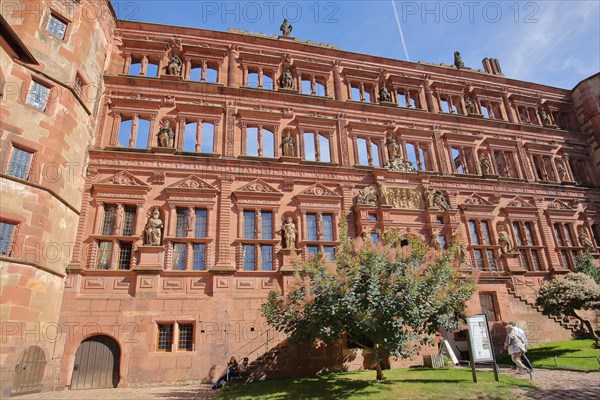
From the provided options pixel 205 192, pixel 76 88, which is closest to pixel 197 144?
pixel 205 192

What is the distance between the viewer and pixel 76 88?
19984mm

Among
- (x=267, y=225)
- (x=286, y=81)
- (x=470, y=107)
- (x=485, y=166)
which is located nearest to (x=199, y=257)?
(x=267, y=225)

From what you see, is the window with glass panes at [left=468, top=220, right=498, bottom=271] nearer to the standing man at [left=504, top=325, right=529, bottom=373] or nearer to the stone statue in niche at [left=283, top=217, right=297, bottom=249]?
the standing man at [left=504, top=325, right=529, bottom=373]

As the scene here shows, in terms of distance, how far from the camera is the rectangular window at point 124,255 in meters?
19.2

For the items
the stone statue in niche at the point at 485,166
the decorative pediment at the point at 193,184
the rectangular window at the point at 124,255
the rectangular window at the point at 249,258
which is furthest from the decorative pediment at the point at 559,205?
the rectangular window at the point at 124,255

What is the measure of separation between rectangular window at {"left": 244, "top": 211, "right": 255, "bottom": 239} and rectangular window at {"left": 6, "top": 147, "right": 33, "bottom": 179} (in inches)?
418

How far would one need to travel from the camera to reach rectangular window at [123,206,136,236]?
1998cm

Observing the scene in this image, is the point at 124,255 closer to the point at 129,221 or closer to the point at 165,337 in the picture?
the point at 129,221

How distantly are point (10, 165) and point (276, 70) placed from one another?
16954 millimetres

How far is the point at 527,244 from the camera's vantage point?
86.9 feet

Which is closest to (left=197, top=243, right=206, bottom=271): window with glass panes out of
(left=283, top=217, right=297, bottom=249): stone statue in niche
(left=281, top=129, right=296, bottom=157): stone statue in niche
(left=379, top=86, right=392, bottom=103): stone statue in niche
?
(left=283, top=217, right=297, bottom=249): stone statue in niche

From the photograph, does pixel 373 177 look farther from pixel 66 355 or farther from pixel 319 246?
pixel 66 355

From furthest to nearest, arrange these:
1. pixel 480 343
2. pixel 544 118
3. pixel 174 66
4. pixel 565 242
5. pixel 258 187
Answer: pixel 544 118 → pixel 565 242 → pixel 174 66 → pixel 258 187 → pixel 480 343

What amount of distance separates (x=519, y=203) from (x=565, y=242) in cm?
438
